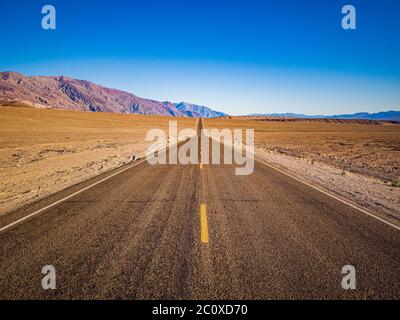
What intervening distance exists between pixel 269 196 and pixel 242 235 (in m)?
3.51

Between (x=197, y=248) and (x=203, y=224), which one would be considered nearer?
(x=197, y=248)

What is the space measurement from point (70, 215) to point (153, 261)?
323cm

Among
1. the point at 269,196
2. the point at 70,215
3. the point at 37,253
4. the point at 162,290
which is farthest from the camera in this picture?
the point at 269,196

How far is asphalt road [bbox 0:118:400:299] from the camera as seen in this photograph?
3.93 metres

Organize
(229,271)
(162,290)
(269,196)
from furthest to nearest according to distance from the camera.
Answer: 1. (269,196)
2. (229,271)
3. (162,290)

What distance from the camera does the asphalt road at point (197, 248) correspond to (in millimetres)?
3932

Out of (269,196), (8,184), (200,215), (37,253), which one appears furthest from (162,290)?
(8,184)

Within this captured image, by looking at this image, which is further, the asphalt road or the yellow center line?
the yellow center line

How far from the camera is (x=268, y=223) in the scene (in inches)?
255

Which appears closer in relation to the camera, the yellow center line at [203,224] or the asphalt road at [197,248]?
the asphalt road at [197,248]

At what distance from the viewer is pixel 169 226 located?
243 inches

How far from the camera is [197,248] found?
510cm
